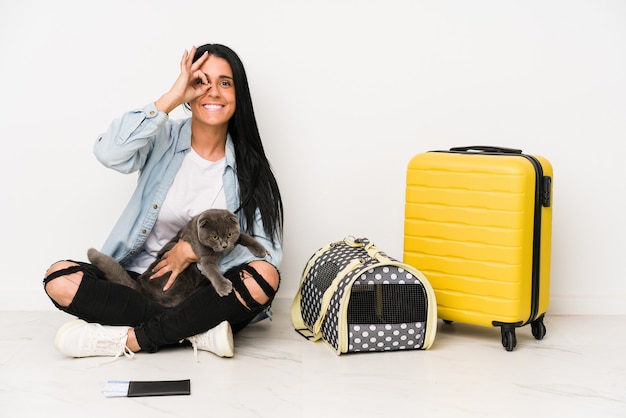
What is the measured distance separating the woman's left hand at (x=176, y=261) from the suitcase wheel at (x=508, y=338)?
1.01 metres

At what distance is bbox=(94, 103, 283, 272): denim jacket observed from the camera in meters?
2.56

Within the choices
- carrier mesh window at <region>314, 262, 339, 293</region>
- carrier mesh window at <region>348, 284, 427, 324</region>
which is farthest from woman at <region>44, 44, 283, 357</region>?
carrier mesh window at <region>348, 284, 427, 324</region>

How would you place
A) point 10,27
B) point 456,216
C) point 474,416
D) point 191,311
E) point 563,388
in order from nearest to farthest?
1. point 474,416
2. point 563,388
3. point 191,311
4. point 456,216
5. point 10,27

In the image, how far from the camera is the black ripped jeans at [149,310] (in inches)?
95.7

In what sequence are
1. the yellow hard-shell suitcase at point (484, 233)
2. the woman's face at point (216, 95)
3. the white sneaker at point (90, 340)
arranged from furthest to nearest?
the woman's face at point (216, 95) → the yellow hard-shell suitcase at point (484, 233) → the white sneaker at point (90, 340)

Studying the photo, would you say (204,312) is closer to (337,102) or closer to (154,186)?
(154,186)

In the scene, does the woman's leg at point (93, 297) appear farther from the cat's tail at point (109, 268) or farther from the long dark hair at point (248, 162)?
the long dark hair at point (248, 162)

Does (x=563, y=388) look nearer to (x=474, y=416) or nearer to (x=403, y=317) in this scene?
(x=474, y=416)

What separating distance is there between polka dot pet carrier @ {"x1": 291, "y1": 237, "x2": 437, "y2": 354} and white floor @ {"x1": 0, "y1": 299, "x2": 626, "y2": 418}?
1.8 inches

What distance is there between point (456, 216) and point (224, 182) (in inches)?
30.7

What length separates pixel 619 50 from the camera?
304cm

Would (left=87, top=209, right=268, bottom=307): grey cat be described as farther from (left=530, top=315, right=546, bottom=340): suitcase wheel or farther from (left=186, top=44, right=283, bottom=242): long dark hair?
(left=530, top=315, right=546, bottom=340): suitcase wheel

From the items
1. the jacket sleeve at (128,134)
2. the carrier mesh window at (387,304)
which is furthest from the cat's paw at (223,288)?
the jacket sleeve at (128,134)

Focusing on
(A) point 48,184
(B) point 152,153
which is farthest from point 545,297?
(A) point 48,184
